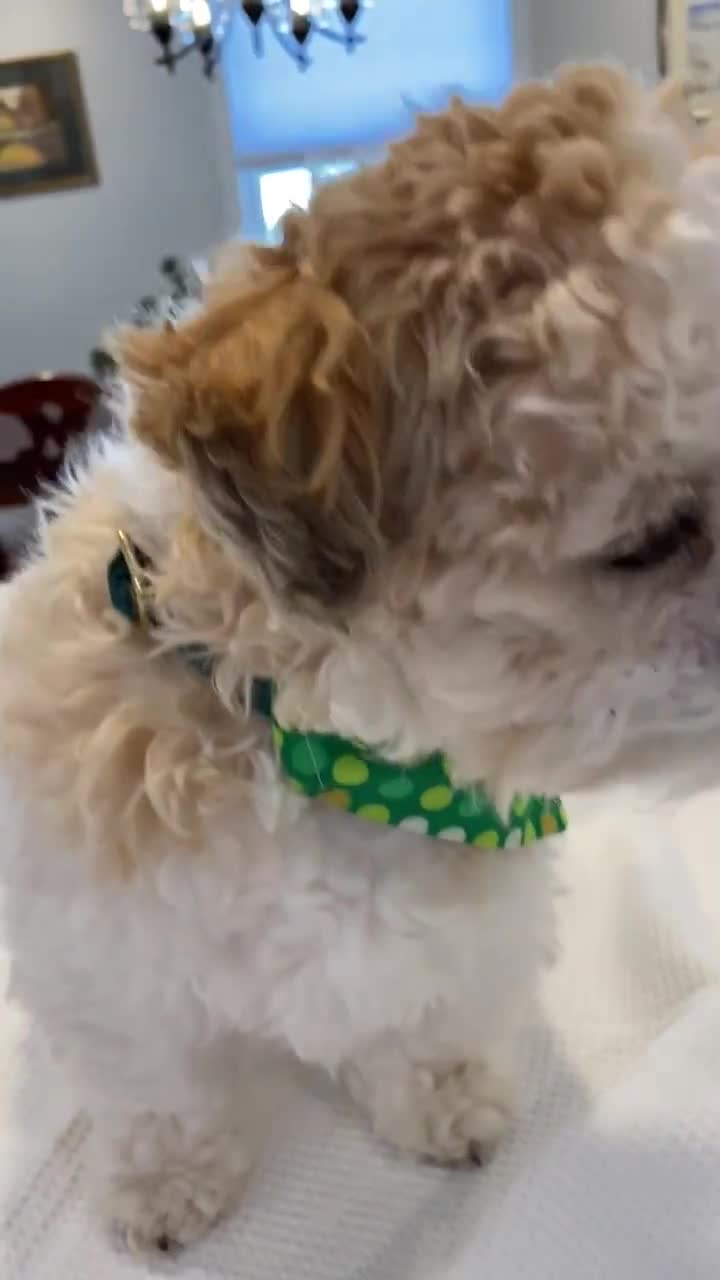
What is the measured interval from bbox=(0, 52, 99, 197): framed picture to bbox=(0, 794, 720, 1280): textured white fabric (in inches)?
119

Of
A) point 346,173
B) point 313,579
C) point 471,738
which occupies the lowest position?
point 471,738

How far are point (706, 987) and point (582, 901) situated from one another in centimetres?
14

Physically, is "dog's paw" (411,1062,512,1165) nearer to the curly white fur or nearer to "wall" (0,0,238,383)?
the curly white fur

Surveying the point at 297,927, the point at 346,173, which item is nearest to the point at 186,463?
the point at 346,173

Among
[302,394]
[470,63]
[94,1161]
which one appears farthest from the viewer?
[470,63]

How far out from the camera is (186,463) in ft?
1.67

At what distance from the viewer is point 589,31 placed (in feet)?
9.39

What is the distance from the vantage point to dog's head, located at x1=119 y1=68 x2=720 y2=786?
52 cm

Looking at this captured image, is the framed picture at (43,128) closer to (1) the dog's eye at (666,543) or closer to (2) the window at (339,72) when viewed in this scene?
(2) the window at (339,72)

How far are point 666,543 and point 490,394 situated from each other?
109 mm

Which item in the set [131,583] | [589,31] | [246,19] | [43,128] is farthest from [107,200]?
[131,583]

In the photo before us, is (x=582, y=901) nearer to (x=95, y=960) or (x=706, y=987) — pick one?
(x=706, y=987)

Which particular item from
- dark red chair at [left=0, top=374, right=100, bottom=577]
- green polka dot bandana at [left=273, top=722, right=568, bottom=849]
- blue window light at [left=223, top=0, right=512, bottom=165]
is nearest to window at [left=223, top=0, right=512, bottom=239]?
blue window light at [left=223, top=0, right=512, bottom=165]

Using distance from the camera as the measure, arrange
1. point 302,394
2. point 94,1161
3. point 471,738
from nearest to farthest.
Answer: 1. point 302,394
2. point 471,738
3. point 94,1161
